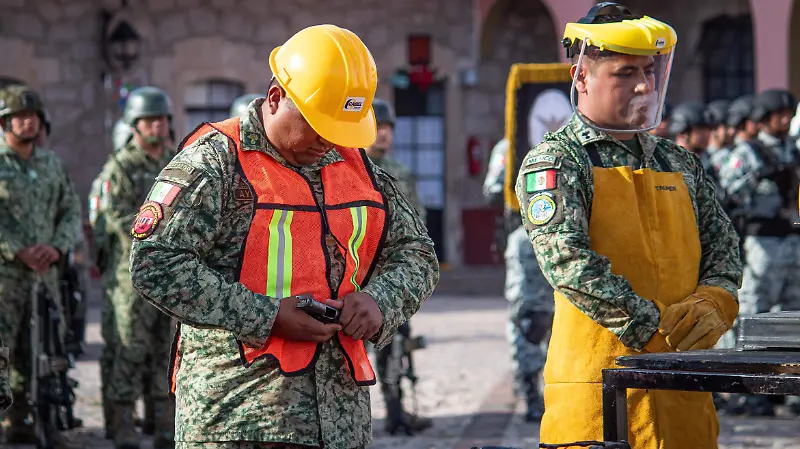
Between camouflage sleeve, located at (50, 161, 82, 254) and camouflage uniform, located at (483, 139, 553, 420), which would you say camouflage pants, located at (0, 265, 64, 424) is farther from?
camouflage uniform, located at (483, 139, 553, 420)

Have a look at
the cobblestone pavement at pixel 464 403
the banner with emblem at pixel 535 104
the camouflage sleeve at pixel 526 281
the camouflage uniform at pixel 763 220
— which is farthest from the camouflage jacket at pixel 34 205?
the camouflage uniform at pixel 763 220

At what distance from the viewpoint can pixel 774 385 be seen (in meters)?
3.59

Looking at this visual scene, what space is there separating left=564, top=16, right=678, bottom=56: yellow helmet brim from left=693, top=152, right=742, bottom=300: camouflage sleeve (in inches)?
17.0

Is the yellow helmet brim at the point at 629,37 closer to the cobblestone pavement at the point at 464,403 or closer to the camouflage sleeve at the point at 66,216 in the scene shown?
the cobblestone pavement at the point at 464,403

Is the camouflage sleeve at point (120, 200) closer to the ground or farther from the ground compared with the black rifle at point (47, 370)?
farther from the ground

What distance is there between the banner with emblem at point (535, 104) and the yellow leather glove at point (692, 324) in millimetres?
6227

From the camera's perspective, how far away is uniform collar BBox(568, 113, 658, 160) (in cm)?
474

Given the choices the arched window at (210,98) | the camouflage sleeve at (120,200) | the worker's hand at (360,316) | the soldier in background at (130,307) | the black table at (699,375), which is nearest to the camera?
the black table at (699,375)

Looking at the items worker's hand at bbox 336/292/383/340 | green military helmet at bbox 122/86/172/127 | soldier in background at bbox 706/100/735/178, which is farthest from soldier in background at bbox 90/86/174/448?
worker's hand at bbox 336/292/383/340

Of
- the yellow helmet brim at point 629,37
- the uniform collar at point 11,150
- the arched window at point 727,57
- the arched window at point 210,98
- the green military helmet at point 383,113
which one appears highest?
the arched window at point 727,57

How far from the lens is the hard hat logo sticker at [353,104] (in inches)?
161

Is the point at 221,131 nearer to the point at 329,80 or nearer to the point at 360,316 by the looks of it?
the point at 329,80

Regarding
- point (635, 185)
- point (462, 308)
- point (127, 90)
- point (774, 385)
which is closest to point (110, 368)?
point (635, 185)

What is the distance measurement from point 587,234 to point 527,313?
566 centimetres
